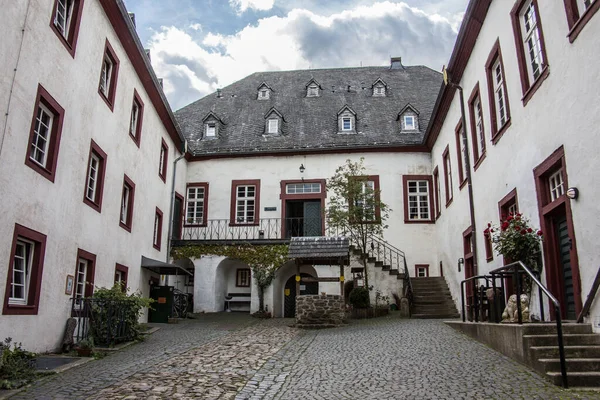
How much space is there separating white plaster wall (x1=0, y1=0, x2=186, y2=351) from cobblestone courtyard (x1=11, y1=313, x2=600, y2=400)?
7.07ft

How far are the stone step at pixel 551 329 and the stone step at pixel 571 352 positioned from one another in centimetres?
55

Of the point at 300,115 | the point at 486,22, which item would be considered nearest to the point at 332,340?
the point at 486,22

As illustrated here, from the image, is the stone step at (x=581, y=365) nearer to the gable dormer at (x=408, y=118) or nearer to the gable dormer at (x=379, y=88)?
the gable dormer at (x=408, y=118)

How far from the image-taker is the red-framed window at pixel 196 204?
2392 centimetres

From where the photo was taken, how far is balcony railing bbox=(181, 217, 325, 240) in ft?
76.1

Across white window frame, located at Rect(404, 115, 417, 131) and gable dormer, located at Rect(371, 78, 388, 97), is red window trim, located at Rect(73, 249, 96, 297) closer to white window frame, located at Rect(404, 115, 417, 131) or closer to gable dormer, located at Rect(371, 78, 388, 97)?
white window frame, located at Rect(404, 115, 417, 131)

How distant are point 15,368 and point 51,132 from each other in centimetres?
531

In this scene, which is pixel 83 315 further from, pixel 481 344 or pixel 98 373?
pixel 481 344

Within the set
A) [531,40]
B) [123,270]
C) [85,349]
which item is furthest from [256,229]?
[531,40]

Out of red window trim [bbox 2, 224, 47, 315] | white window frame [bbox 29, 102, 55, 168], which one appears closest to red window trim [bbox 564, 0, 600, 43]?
white window frame [bbox 29, 102, 55, 168]

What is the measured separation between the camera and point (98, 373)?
873 cm

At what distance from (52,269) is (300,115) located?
16.9m

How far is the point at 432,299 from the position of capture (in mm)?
18500

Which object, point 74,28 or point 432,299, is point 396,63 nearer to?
point 432,299
